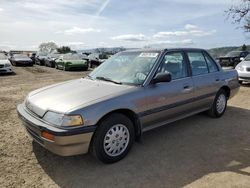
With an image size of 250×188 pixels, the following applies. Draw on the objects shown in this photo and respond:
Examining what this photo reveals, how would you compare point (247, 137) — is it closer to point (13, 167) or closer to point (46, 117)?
point (46, 117)

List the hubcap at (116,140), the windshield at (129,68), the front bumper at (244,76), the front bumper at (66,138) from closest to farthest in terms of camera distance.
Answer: the front bumper at (66,138)
the hubcap at (116,140)
the windshield at (129,68)
the front bumper at (244,76)

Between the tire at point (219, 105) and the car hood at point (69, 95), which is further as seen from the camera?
the tire at point (219, 105)

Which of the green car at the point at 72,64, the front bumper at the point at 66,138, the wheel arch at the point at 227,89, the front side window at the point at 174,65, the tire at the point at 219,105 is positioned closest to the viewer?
the front bumper at the point at 66,138

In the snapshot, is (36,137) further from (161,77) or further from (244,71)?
(244,71)

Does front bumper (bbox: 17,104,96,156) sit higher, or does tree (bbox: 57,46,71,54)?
→ tree (bbox: 57,46,71,54)

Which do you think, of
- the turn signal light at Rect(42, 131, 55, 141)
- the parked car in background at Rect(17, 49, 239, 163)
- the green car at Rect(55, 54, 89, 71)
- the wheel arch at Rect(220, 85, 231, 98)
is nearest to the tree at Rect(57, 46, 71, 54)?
the green car at Rect(55, 54, 89, 71)

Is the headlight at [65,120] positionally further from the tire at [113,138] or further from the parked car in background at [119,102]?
the tire at [113,138]

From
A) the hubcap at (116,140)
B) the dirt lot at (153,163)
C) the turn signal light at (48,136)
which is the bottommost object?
the dirt lot at (153,163)

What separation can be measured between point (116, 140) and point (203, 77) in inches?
94.1

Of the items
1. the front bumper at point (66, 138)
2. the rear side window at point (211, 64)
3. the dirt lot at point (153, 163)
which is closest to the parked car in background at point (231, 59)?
the rear side window at point (211, 64)

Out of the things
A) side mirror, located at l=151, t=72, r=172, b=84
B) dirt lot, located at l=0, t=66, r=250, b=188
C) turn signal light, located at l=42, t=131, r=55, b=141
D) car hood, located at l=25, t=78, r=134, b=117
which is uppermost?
side mirror, located at l=151, t=72, r=172, b=84

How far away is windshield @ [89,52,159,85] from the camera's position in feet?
13.1

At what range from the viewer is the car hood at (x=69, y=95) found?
3.31 meters

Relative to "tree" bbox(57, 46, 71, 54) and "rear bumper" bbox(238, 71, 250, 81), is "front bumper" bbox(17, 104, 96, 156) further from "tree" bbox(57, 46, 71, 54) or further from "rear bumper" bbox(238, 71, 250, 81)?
"tree" bbox(57, 46, 71, 54)
